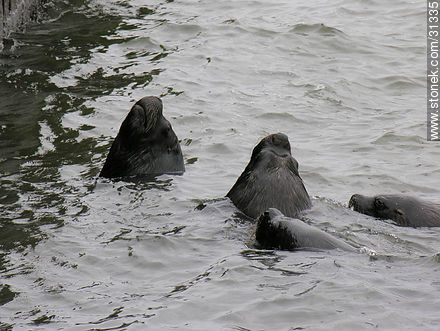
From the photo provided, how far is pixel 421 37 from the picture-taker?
1491 cm

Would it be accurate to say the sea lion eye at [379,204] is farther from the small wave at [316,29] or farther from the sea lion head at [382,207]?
the small wave at [316,29]

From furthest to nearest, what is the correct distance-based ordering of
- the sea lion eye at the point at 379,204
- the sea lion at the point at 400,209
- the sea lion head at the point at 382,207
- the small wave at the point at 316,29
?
the small wave at the point at 316,29
the sea lion eye at the point at 379,204
the sea lion head at the point at 382,207
the sea lion at the point at 400,209

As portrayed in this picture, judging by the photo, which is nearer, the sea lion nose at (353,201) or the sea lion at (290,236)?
the sea lion at (290,236)

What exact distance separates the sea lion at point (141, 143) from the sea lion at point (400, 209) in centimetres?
199

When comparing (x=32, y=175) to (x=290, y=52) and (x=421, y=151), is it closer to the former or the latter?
(x=421, y=151)

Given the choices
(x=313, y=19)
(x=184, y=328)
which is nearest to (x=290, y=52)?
(x=313, y=19)

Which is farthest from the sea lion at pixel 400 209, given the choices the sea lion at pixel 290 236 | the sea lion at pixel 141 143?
the sea lion at pixel 141 143

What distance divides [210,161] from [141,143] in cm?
124

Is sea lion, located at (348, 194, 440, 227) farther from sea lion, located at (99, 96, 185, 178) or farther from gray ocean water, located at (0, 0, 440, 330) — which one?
sea lion, located at (99, 96, 185, 178)

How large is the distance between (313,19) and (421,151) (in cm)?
601

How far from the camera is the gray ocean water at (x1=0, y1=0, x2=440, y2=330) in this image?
5734mm

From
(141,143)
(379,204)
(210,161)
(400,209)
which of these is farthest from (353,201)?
(141,143)

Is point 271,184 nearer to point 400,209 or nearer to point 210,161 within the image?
point 400,209

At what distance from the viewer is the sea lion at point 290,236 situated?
655 cm
